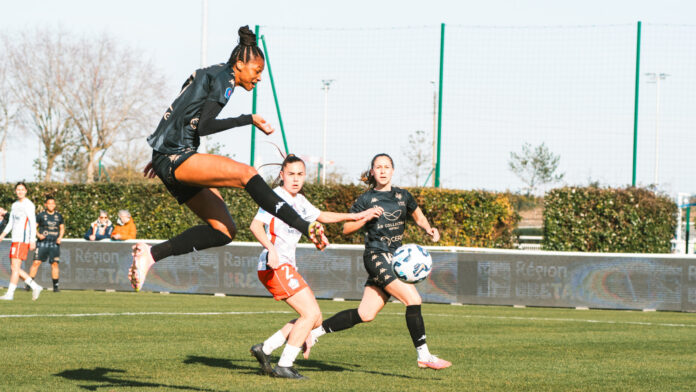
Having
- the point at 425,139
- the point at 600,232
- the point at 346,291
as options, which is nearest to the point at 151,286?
the point at 346,291

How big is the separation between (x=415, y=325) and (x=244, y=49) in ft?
10.2

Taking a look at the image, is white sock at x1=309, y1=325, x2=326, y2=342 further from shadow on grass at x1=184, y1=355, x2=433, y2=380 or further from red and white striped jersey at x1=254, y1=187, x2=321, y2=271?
red and white striped jersey at x1=254, y1=187, x2=321, y2=271

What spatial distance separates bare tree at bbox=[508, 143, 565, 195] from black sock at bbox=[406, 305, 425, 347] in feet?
36.6

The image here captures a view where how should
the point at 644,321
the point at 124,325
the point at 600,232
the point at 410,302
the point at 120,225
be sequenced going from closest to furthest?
the point at 410,302
the point at 124,325
the point at 644,321
the point at 600,232
the point at 120,225

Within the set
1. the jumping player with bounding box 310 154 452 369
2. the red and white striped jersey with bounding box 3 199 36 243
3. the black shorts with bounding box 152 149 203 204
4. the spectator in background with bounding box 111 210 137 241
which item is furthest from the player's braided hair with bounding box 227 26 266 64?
the spectator in background with bounding box 111 210 137 241

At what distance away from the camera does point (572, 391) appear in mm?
7297

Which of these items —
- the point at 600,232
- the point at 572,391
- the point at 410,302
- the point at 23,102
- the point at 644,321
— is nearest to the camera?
the point at 572,391

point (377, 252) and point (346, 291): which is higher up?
point (377, 252)

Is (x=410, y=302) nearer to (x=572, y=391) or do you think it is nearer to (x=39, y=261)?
(x=572, y=391)

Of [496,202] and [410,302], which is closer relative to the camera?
[410,302]

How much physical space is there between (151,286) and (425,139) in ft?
24.7

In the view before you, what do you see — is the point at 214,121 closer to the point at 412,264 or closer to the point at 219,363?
the point at 412,264

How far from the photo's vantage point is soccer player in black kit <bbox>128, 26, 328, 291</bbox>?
643cm

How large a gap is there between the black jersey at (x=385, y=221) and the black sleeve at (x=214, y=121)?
2.54 metres
